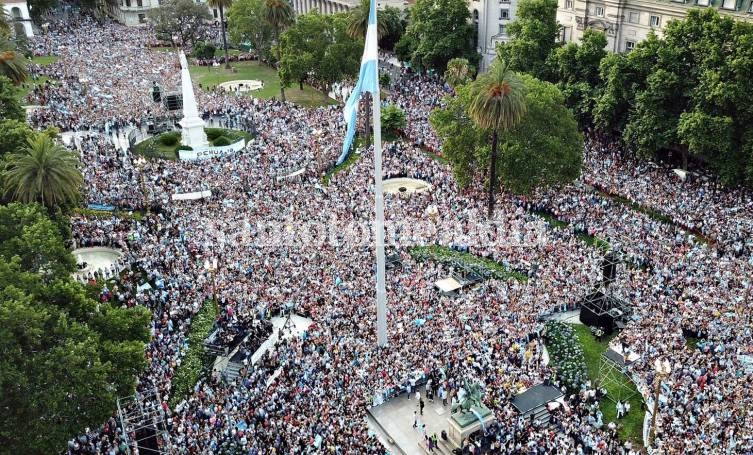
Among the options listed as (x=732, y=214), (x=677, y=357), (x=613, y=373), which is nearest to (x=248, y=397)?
(x=613, y=373)

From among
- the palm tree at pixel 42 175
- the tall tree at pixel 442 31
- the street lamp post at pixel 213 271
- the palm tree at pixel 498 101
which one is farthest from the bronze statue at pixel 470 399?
the tall tree at pixel 442 31

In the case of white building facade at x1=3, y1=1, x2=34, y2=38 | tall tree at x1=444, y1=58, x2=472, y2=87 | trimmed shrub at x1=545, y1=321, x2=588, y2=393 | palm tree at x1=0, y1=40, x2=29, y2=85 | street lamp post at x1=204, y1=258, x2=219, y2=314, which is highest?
white building facade at x1=3, y1=1, x2=34, y2=38

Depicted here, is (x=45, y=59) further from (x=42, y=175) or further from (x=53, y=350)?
(x=53, y=350)

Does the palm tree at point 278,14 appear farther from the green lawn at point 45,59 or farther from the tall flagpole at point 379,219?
the tall flagpole at point 379,219

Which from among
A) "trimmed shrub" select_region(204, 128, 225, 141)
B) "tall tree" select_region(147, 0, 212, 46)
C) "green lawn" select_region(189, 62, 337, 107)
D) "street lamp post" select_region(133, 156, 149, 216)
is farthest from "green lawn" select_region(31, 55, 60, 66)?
"street lamp post" select_region(133, 156, 149, 216)

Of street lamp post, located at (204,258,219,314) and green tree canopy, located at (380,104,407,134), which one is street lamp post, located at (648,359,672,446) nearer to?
street lamp post, located at (204,258,219,314)
